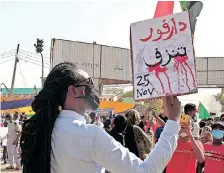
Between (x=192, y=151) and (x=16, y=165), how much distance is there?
26.2 feet

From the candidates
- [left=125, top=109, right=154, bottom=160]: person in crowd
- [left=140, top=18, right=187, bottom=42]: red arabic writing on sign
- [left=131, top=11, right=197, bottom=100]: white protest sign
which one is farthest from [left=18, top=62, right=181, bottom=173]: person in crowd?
[left=125, top=109, right=154, bottom=160]: person in crowd

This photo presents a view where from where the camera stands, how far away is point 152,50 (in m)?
2.73

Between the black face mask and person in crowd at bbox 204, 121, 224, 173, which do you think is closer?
the black face mask

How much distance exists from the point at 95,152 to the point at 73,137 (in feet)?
0.38

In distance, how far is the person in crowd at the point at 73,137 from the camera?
5.82 feet

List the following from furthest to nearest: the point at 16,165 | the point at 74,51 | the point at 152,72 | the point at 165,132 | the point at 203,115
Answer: the point at 74,51 < the point at 203,115 < the point at 16,165 < the point at 152,72 < the point at 165,132

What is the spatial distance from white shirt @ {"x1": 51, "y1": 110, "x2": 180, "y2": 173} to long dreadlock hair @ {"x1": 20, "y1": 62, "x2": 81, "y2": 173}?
3cm

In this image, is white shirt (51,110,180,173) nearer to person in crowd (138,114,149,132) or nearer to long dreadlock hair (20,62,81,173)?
long dreadlock hair (20,62,81,173)

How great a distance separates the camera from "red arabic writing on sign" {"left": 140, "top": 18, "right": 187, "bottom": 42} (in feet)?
8.90

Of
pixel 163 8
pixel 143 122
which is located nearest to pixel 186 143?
pixel 163 8

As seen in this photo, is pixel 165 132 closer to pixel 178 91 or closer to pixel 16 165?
pixel 178 91

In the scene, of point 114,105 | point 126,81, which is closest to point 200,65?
point 126,81

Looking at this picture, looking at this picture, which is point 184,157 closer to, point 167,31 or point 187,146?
point 187,146

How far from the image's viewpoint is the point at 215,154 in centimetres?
482
